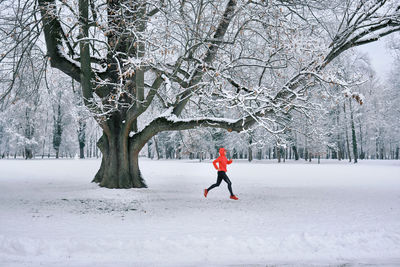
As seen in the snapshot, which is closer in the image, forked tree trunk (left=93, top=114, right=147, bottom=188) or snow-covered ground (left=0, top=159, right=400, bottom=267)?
snow-covered ground (left=0, top=159, right=400, bottom=267)

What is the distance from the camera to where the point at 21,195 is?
10.5 meters

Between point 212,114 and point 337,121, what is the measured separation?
3761cm

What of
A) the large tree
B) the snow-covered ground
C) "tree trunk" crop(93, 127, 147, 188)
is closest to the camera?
the snow-covered ground

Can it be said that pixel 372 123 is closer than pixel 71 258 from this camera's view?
No

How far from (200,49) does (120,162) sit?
17.9 ft

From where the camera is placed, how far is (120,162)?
11.7m

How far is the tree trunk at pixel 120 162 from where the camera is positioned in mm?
11656

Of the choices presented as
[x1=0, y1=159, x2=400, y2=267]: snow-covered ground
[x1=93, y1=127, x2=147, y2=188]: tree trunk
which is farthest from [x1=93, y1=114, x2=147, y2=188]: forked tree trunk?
[x1=0, y1=159, x2=400, y2=267]: snow-covered ground

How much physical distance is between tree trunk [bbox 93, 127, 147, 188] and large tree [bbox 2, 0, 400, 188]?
39 mm

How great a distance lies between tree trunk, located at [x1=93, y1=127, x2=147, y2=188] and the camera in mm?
11656

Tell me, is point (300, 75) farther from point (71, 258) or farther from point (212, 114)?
point (71, 258)

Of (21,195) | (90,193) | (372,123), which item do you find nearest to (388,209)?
(90,193)

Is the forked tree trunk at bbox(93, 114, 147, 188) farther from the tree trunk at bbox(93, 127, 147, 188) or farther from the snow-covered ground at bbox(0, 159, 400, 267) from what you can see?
the snow-covered ground at bbox(0, 159, 400, 267)

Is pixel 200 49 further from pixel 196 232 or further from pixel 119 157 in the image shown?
pixel 196 232
